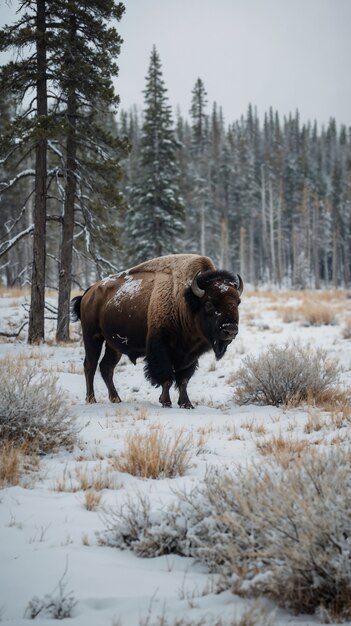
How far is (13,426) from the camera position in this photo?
449 centimetres

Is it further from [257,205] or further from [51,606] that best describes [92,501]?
[257,205]

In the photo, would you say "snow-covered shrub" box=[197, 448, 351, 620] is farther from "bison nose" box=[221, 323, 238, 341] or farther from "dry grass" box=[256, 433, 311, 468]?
"bison nose" box=[221, 323, 238, 341]

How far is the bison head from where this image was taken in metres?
6.62

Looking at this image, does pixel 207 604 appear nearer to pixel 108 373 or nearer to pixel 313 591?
pixel 313 591

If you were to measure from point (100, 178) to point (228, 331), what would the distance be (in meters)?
11.3

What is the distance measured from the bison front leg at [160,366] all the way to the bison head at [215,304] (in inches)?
26.4

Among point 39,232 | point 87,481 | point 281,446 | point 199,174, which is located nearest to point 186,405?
point 281,446

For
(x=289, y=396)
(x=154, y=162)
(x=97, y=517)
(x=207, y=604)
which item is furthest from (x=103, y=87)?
(x=154, y=162)

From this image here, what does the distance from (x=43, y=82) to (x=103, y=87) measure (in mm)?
1619

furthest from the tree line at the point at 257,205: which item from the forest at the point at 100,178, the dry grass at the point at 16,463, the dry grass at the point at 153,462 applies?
the dry grass at the point at 153,462

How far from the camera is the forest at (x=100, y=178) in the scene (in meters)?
12.1

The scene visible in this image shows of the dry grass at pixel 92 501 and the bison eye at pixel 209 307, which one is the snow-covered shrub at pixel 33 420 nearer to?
the dry grass at pixel 92 501

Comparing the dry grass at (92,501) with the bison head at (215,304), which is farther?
the bison head at (215,304)

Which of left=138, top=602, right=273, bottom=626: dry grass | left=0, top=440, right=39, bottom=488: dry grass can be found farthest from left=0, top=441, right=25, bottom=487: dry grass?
left=138, top=602, right=273, bottom=626: dry grass
